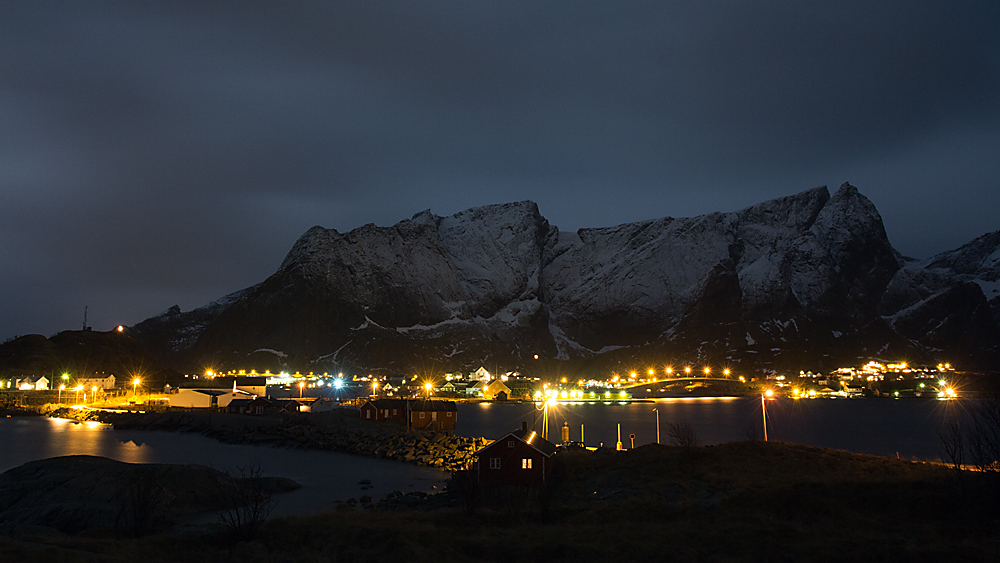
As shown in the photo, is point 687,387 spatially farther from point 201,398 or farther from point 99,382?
point 99,382

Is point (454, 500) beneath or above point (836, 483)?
beneath

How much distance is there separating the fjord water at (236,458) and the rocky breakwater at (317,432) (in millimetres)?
1507

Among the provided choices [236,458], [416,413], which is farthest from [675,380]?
[236,458]

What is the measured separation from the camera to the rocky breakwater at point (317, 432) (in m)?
52.2

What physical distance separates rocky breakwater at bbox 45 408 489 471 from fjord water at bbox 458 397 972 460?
8749mm

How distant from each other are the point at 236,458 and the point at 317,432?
39.8 ft

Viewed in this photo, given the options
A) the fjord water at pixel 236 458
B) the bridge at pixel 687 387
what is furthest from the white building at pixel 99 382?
the bridge at pixel 687 387

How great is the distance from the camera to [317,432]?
216 ft

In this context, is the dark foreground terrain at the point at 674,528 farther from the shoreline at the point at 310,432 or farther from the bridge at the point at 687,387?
the bridge at the point at 687,387

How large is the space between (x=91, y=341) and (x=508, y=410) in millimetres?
99022

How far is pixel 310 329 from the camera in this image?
7707 inches

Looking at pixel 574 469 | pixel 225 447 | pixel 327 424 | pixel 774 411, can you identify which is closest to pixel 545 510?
pixel 574 469

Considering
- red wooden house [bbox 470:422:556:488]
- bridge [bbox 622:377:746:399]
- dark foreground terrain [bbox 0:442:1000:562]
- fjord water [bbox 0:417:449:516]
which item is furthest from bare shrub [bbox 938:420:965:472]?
bridge [bbox 622:377:746:399]

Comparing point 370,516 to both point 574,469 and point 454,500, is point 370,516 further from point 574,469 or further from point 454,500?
point 574,469
